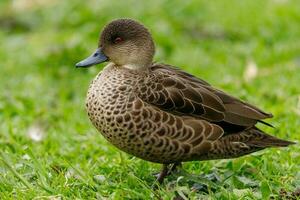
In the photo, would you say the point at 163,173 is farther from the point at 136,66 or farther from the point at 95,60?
the point at 95,60

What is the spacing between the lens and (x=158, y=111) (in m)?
4.99

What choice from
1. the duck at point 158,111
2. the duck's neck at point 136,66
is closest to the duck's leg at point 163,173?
the duck at point 158,111

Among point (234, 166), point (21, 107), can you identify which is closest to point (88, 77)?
point (21, 107)

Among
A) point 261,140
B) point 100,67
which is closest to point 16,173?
point 261,140

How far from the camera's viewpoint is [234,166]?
5449 millimetres

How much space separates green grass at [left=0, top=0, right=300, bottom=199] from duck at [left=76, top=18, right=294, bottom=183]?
8.1 inches

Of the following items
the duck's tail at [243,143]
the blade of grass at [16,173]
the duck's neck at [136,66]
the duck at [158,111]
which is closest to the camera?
the blade of grass at [16,173]

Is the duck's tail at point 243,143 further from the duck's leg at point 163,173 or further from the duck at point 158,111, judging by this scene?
the duck's leg at point 163,173

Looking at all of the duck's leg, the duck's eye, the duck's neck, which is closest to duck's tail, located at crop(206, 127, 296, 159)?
the duck's leg

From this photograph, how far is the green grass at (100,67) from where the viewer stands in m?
4.96

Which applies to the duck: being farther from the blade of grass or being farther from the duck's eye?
the blade of grass

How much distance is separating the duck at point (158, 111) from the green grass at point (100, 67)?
21cm

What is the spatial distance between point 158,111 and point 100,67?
3841 mm

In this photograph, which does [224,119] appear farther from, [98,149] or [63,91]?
[63,91]
